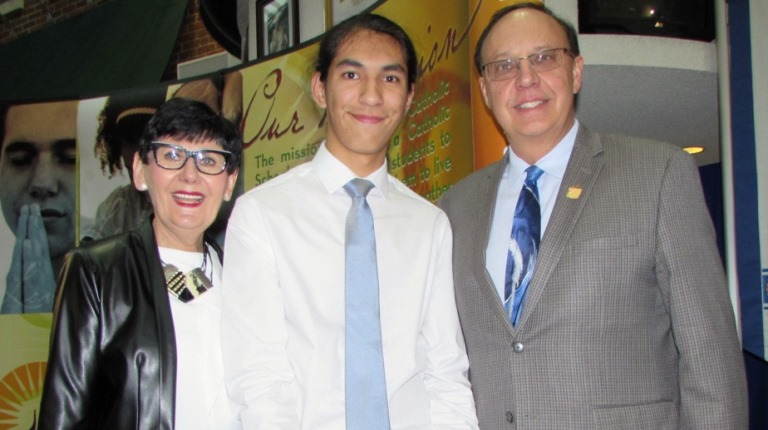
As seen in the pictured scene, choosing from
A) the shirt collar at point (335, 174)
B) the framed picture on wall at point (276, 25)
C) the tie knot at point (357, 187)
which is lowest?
the tie knot at point (357, 187)

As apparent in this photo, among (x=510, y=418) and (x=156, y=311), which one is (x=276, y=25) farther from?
(x=510, y=418)

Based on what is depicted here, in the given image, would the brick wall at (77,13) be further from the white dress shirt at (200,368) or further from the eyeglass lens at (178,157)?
the white dress shirt at (200,368)

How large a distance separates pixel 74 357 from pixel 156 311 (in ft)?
0.67

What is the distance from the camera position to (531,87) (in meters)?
1.91

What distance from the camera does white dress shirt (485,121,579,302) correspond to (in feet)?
6.06

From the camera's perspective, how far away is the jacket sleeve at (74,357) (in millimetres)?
1570

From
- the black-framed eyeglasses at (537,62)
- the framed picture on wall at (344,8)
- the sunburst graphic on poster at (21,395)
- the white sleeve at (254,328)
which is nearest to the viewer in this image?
the white sleeve at (254,328)

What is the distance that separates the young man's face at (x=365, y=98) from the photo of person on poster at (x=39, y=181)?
4629mm

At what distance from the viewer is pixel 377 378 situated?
4.97 ft

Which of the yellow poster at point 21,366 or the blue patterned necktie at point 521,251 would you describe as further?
the yellow poster at point 21,366

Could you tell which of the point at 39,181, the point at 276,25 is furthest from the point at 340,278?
the point at 39,181

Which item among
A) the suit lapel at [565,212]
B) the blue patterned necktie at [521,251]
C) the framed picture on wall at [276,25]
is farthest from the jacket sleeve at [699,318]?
the framed picture on wall at [276,25]

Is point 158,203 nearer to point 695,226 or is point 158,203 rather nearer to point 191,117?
point 191,117

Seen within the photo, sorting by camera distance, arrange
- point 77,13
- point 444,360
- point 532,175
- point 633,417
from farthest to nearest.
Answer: point 77,13, point 532,175, point 444,360, point 633,417
